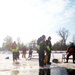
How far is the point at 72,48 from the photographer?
21.5 metres

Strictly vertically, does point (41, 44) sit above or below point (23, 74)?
above

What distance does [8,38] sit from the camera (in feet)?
429

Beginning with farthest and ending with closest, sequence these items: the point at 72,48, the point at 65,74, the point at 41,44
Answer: the point at 72,48 → the point at 41,44 → the point at 65,74

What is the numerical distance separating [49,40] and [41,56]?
1739mm

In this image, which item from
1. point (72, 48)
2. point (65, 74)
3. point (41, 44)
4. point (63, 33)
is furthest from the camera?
point (63, 33)

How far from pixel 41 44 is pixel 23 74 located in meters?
5.78

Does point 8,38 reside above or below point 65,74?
above

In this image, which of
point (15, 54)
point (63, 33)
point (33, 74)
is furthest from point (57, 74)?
point (63, 33)

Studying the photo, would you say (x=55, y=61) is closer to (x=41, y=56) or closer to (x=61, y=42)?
(x=41, y=56)

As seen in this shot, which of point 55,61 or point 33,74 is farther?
point 55,61

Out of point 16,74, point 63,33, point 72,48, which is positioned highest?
point 63,33

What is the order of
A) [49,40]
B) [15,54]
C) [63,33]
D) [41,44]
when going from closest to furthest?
[41,44]
[49,40]
[15,54]
[63,33]

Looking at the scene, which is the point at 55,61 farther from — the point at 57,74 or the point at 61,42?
the point at 61,42

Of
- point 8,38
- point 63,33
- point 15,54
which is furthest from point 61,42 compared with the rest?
point 15,54
